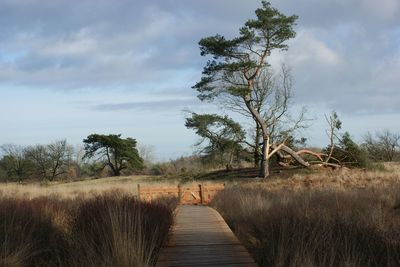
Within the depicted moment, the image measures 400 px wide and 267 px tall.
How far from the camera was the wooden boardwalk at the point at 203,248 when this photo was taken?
8062mm

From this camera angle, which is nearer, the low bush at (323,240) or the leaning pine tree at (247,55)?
the low bush at (323,240)

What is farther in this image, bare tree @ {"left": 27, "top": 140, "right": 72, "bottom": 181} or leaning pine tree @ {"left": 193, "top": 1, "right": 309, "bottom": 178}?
bare tree @ {"left": 27, "top": 140, "right": 72, "bottom": 181}

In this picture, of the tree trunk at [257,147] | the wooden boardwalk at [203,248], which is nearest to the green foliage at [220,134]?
the tree trunk at [257,147]

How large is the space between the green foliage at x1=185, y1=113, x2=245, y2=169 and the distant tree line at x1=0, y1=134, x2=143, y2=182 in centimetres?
1776

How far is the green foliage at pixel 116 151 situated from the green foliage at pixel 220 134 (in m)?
17.1

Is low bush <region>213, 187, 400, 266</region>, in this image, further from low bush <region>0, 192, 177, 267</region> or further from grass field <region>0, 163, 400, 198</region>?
grass field <region>0, 163, 400, 198</region>

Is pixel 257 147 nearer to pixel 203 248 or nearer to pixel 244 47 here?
pixel 244 47

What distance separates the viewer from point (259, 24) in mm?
38219

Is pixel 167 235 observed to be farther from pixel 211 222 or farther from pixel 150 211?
pixel 211 222

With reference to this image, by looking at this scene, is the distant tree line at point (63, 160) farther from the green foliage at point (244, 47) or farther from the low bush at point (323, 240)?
the low bush at point (323, 240)

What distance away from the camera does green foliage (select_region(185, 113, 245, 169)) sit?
4828 centimetres

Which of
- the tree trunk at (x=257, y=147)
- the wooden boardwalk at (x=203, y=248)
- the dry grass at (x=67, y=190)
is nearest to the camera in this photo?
the wooden boardwalk at (x=203, y=248)

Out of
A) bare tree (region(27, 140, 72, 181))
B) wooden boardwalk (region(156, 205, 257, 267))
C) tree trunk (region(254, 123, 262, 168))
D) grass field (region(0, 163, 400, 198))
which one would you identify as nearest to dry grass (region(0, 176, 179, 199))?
grass field (region(0, 163, 400, 198))

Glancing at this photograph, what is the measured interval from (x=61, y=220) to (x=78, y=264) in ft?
18.8
